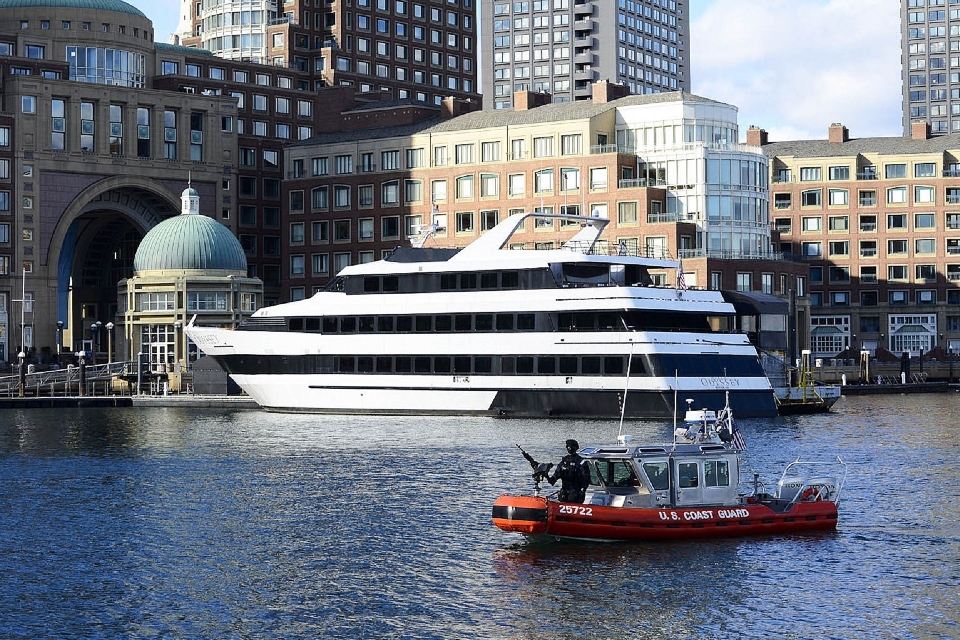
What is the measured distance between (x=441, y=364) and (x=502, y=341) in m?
4.90

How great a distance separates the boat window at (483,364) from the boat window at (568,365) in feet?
16.4

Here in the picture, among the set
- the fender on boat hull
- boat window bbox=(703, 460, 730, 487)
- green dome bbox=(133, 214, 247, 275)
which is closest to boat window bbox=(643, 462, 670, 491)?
boat window bbox=(703, 460, 730, 487)

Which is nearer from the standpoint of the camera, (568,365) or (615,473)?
(615,473)

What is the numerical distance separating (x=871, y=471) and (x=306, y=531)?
26.6m

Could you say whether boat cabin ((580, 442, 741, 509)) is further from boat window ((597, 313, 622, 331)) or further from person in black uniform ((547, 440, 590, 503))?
boat window ((597, 313, 622, 331))

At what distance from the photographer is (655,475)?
44625 mm

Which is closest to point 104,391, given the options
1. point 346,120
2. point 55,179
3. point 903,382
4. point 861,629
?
point 55,179

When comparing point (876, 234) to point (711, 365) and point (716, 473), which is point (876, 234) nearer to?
point (711, 365)

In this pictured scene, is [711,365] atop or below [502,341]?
below

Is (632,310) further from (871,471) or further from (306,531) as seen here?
(306,531)

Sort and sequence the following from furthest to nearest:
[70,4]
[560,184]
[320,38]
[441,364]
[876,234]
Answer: [320,38], [876,234], [70,4], [560,184], [441,364]

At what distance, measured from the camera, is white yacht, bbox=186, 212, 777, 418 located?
3413 inches

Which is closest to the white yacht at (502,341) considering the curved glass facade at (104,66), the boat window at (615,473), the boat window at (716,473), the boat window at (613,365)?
the boat window at (613,365)

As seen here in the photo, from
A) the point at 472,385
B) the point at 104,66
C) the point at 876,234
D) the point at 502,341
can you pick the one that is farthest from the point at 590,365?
the point at 876,234
